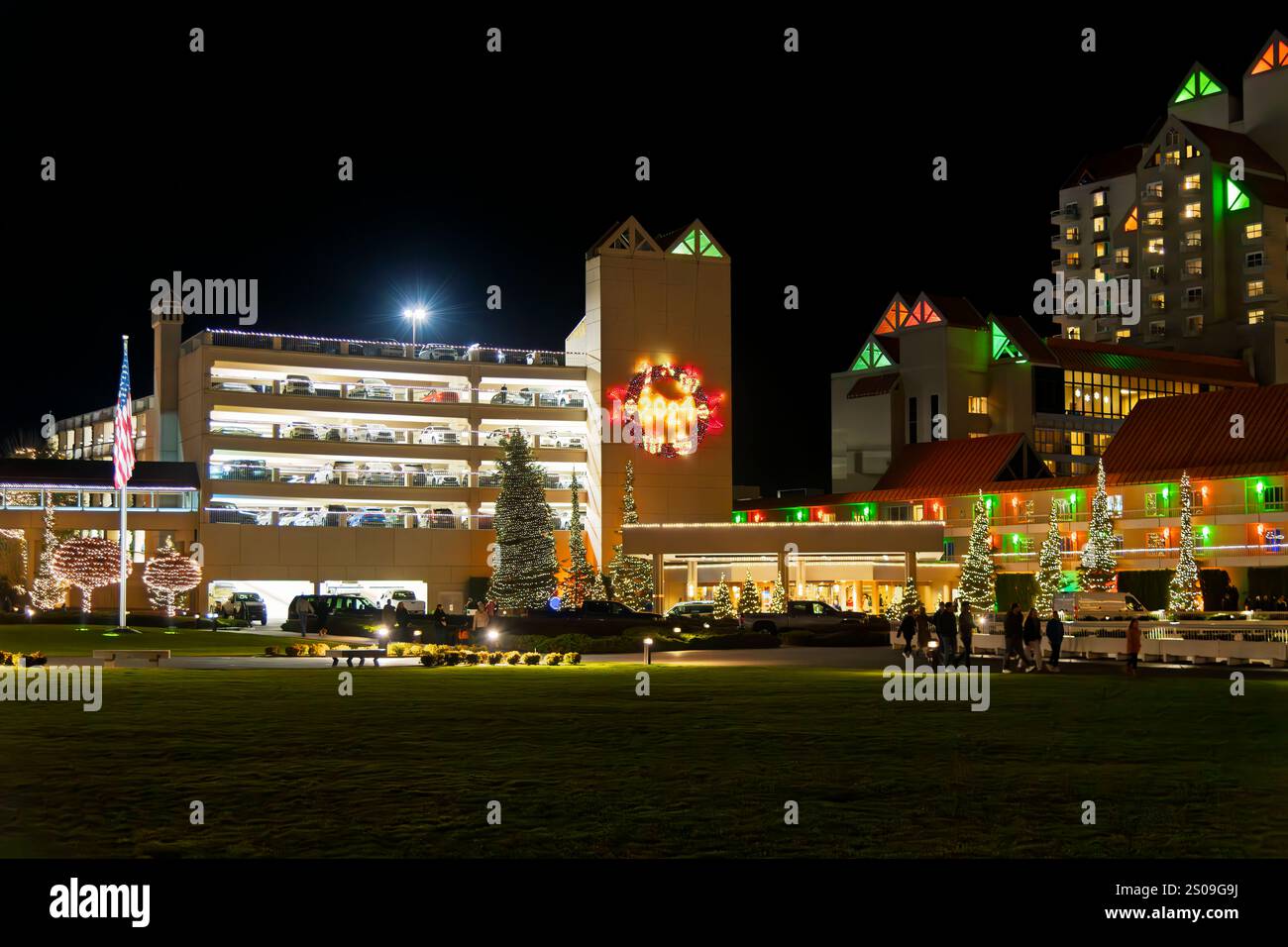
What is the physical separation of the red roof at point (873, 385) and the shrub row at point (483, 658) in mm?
80589

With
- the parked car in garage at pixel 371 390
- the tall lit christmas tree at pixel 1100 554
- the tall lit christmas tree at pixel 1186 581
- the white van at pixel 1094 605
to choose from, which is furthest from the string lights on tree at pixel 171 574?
the tall lit christmas tree at pixel 1186 581

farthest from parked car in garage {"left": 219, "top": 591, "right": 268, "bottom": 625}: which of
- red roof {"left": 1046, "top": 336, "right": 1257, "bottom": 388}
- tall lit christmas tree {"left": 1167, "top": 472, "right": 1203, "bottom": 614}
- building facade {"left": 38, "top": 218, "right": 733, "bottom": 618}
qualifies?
red roof {"left": 1046, "top": 336, "right": 1257, "bottom": 388}

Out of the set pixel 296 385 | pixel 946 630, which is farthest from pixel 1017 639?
pixel 296 385

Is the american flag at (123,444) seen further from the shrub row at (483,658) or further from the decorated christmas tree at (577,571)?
the decorated christmas tree at (577,571)

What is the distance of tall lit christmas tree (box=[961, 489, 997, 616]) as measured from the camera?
8631 cm

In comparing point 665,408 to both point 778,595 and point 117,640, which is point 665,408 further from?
point 117,640

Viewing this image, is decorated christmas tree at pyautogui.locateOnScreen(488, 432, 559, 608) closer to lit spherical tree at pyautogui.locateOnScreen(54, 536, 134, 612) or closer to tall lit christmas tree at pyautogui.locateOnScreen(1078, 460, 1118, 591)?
lit spherical tree at pyautogui.locateOnScreen(54, 536, 134, 612)

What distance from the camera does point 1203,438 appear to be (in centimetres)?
9612

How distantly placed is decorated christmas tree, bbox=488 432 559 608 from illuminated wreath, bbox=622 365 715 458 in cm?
1288

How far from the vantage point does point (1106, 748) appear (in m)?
20.9

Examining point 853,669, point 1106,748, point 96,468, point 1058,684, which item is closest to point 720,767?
point 1106,748

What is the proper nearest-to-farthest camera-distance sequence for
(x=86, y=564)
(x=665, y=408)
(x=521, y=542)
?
(x=86, y=564)
(x=521, y=542)
(x=665, y=408)

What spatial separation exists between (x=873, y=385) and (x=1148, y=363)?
2373 centimetres

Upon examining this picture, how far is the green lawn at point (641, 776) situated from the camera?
13.9m
